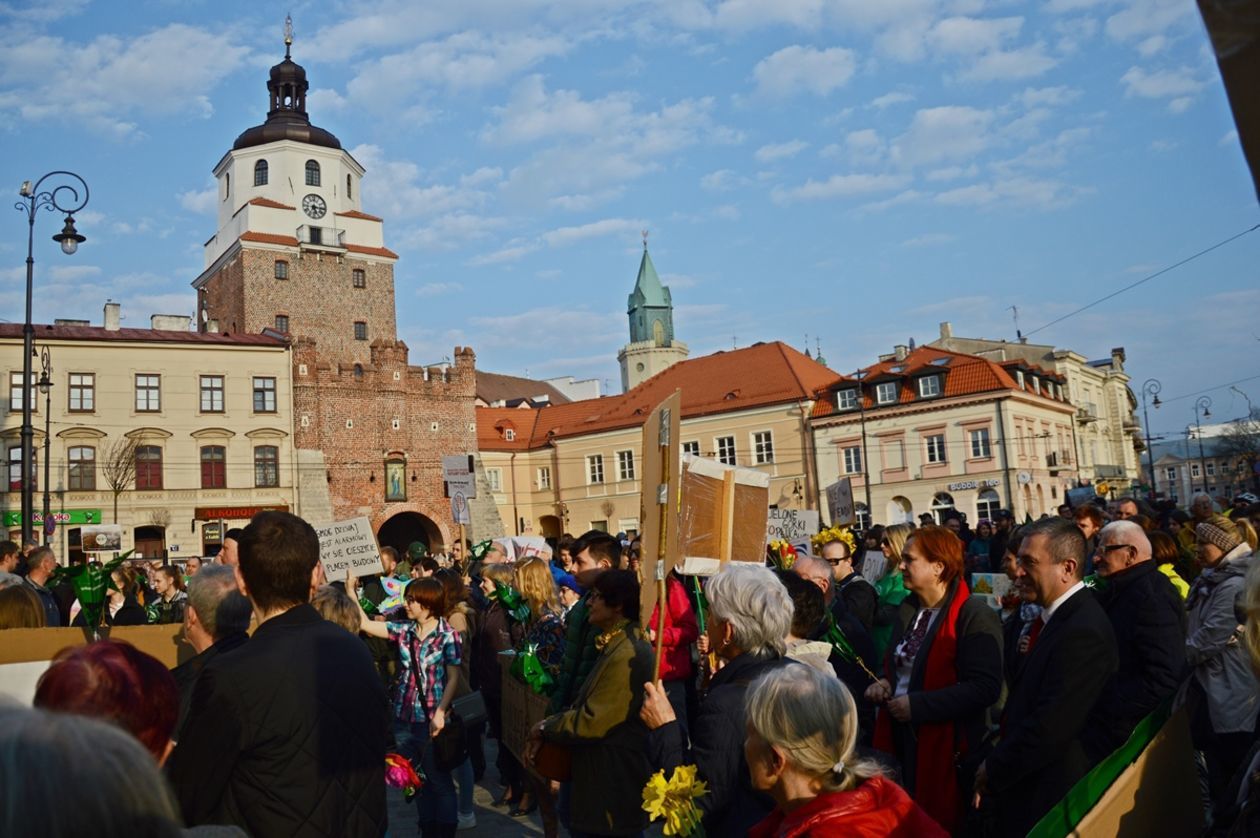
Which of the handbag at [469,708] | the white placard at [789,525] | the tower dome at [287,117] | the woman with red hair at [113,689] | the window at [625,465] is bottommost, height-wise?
the handbag at [469,708]

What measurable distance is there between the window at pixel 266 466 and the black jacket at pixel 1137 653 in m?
44.3

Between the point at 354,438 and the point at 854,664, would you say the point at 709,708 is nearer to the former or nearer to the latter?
the point at 854,664

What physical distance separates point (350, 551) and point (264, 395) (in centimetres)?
3896

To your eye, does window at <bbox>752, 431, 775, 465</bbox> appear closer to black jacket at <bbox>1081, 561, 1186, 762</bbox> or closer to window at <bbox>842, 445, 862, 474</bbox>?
window at <bbox>842, 445, 862, 474</bbox>

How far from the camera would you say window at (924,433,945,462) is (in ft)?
166

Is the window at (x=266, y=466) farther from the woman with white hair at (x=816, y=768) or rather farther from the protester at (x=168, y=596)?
the woman with white hair at (x=816, y=768)

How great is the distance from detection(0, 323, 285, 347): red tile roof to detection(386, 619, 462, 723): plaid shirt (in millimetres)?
41222

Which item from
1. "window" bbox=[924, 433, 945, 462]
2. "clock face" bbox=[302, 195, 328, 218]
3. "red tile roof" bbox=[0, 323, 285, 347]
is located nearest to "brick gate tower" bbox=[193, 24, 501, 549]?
"clock face" bbox=[302, 195, 328, 218]

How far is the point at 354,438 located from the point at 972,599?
46.6 metres

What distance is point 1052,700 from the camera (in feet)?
13.5

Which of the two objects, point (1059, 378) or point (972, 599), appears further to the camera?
point (1059, 378)

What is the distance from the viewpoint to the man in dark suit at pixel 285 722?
10.6 ft

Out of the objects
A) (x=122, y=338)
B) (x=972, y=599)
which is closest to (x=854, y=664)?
(x=972, y=599)

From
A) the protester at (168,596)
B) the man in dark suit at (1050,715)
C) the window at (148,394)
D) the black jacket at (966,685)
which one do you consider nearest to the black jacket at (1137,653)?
the man in dark suit at (1050,715)
